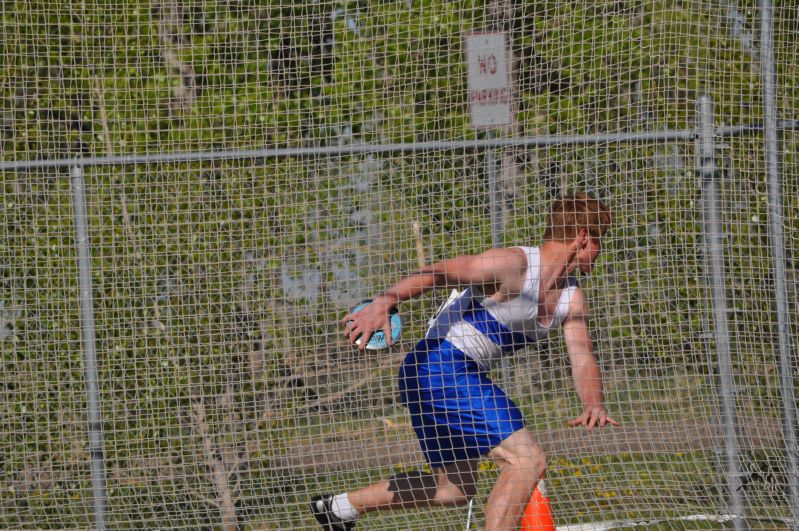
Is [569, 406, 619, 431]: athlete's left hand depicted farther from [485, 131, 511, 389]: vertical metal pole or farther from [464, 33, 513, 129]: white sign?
[464, 33, 513, 129]: white sign

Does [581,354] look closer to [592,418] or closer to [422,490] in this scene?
[592,418]

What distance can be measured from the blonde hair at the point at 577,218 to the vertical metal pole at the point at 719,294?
0.63m

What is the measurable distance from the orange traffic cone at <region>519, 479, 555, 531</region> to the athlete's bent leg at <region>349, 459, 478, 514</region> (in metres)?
0.29

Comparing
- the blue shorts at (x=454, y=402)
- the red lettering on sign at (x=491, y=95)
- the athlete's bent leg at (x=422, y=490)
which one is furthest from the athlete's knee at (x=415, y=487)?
the red lettering on sign at (x=491, y=95)

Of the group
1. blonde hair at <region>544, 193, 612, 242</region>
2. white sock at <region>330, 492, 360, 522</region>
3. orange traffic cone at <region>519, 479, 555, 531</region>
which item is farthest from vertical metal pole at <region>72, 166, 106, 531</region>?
blonde hair at <region>544, 193, 612, 242</region>

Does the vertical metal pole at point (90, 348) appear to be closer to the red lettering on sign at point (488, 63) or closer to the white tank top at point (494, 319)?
the white tank top at point (494, 319)

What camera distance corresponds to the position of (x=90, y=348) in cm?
432

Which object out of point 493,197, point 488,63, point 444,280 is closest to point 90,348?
point 444,280

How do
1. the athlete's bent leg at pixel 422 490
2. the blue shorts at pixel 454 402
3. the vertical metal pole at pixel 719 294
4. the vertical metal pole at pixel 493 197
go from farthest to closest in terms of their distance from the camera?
1. the vertical metal pole at pixel 493 197
2. the vertical metal pole at pixel 719 294
3. the athlete's bent leg at pixel 422 490
4. the blue shorts at pixel 454 402

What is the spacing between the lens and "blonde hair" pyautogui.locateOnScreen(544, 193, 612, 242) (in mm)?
3865

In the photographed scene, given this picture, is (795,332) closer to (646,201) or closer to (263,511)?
(646,201)

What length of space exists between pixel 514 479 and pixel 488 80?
182cm

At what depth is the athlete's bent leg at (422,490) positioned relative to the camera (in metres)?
4.09

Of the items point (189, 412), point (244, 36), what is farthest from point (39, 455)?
point (244, 36)
